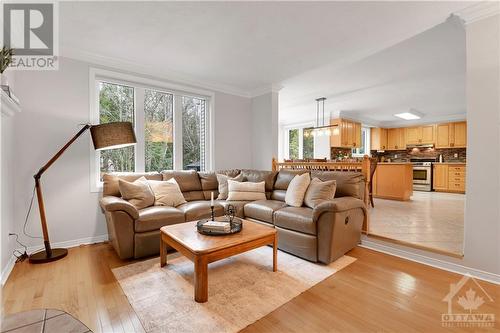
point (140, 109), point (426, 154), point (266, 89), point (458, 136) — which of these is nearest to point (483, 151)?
point (266, 89)

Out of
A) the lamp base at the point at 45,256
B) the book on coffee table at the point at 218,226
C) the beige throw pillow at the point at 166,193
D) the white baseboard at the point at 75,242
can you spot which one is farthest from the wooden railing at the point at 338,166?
the lamp base at the point at 45,256

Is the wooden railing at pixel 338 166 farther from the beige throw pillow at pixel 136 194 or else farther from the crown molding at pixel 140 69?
the beige throw pillow at pixel 136 194

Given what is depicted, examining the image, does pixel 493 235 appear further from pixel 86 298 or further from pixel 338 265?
pixel 86 298

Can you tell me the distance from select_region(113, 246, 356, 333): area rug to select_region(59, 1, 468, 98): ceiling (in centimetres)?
256

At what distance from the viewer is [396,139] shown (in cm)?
838

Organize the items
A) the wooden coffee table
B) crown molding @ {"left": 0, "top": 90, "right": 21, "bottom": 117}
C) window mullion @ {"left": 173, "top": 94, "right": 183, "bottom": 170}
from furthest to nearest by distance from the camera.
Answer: window mullion @ {"left": 173, "top": 94, "right": 183, "bottom": 170}
crown molding @ {"left": 0, "top": 90, "right": 21, "bottom": 117}
the wooden coffee table

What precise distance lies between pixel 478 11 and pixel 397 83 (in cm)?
229

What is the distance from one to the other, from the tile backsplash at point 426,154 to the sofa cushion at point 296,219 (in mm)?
7043

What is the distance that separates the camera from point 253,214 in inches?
125

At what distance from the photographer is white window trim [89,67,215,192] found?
3.16 metres

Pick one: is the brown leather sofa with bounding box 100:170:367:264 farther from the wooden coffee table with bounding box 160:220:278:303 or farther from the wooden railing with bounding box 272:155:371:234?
the wooden coffee table with bounding box 160:220:278:303

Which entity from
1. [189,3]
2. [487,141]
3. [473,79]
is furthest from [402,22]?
[189,3]

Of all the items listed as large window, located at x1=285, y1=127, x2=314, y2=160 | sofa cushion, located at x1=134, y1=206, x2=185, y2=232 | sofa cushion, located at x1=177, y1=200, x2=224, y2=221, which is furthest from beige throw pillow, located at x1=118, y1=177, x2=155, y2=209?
large window, located at x1=285, y1=127, x2=314, y2=160

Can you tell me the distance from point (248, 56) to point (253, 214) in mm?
2224
